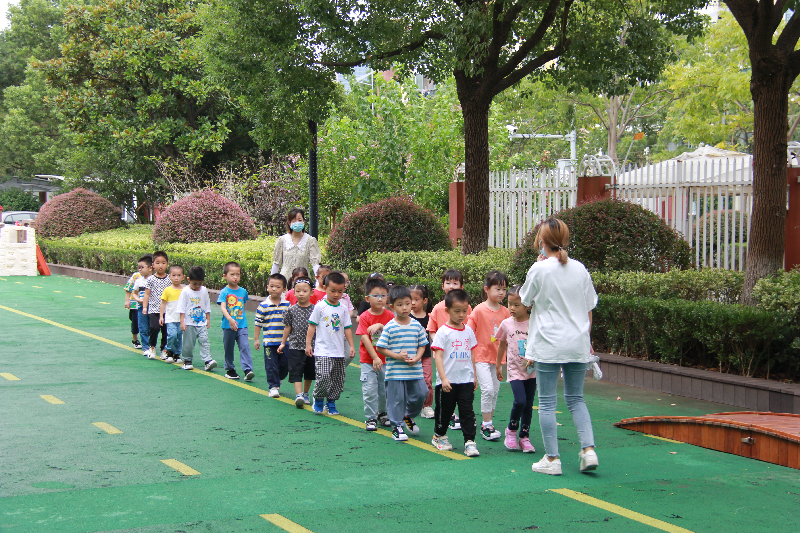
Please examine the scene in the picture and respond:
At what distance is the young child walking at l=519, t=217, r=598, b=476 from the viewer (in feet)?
18.7

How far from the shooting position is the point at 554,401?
5805 mm

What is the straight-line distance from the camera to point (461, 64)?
40.5 ft

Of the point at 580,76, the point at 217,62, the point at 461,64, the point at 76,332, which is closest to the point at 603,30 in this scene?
the point at 580,76

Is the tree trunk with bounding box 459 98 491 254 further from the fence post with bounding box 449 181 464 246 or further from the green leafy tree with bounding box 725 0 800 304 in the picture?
the green leafy tree with bounding box 725 0 800 304

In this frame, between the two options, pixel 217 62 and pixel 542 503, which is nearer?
pixel 542 503

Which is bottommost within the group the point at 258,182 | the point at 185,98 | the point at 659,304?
the point at 659,304

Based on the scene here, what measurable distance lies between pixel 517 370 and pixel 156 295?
593 cm

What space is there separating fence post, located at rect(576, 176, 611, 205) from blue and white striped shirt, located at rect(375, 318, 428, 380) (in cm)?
854

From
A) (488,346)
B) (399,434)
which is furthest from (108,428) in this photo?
(488,346)

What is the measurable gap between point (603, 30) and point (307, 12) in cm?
497

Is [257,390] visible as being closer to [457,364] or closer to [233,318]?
[233,318]

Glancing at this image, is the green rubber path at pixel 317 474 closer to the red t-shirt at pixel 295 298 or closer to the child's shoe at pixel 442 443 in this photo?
the child's shoe at pixel 442 443

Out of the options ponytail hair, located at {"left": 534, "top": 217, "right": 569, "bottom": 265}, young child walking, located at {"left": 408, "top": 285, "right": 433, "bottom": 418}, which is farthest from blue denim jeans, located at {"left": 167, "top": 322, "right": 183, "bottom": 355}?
ponytail hair, located at {"left": 534, "top": 217, "right": 569, "bottom": 265}

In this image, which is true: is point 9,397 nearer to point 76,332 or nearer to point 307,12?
point 76,332
